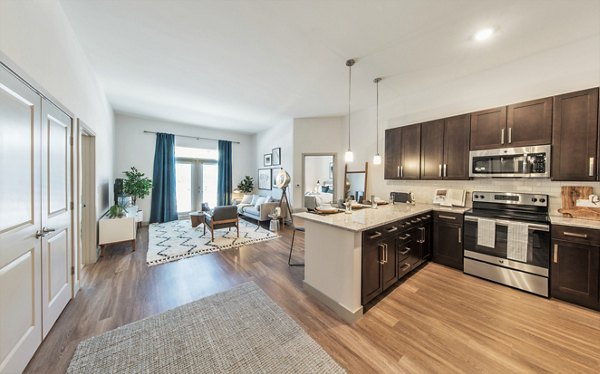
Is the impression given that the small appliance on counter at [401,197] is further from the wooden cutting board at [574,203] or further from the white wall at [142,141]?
the white wall at [142,141]

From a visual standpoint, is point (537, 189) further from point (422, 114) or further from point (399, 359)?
point (399, 359)

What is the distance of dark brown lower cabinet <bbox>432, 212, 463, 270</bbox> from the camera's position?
2973 millimetres

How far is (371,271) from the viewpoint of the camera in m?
2.14

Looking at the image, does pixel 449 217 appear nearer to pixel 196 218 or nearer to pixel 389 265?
pixel 389 265

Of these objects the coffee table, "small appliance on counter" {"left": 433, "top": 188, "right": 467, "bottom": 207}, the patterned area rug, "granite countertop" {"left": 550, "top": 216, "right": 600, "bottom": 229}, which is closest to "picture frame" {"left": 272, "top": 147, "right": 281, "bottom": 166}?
the patterned area rug

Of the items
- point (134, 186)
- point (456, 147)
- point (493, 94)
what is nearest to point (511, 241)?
point (456, 147)

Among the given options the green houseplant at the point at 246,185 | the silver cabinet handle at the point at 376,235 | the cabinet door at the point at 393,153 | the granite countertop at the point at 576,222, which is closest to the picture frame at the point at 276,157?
the green houseplant at the point at 246,185

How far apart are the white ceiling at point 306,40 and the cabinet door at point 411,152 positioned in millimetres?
765

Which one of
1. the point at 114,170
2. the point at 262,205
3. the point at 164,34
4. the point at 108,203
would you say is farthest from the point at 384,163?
the point at 114,170

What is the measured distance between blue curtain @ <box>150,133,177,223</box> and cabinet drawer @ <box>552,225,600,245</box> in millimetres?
7692

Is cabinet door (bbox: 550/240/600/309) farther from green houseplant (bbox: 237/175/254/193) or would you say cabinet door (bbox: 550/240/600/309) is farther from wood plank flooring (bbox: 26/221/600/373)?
green houseplant (bbox: 237/175/254/193)

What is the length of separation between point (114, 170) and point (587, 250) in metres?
8.60

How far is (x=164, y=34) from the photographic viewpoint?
2.41 meters

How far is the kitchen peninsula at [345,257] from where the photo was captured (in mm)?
1992
